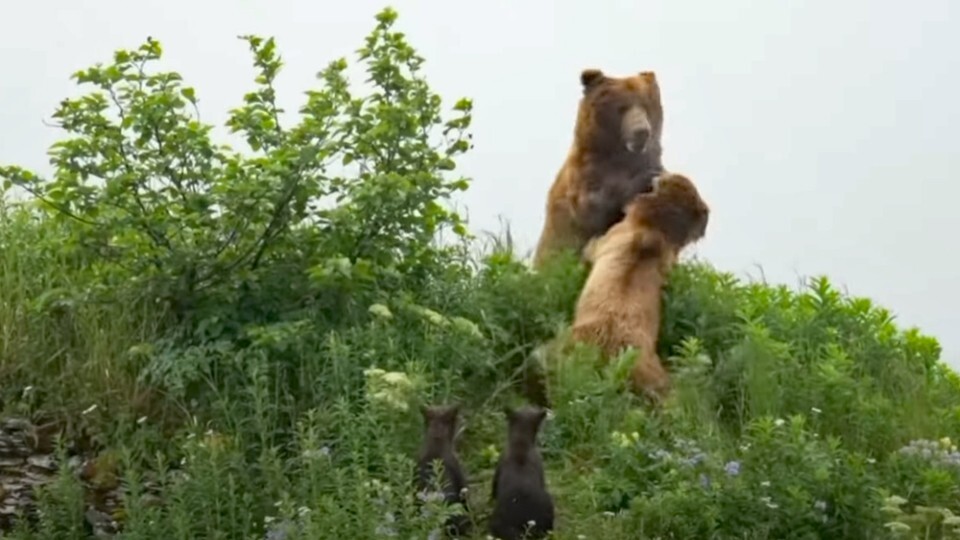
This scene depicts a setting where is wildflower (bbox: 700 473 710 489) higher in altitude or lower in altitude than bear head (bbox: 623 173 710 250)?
lower

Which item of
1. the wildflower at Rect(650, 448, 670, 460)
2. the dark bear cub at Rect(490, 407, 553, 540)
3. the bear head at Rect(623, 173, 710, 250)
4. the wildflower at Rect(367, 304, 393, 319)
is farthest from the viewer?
the bear head at Rect(623, 173, 710, 250)

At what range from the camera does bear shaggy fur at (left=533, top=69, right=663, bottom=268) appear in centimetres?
879

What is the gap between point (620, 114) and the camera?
879 cm

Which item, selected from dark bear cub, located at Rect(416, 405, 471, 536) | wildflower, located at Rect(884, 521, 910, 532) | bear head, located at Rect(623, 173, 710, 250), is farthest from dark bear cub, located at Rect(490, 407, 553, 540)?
bear head, located at Rect(623, 173, 710, 250)

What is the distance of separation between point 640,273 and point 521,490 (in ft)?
6.60

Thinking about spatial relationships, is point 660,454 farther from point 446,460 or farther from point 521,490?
point 446,460

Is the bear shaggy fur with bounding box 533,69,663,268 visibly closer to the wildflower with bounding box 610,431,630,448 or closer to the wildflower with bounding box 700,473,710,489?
the wildflower with bounding box 610,431,630,448

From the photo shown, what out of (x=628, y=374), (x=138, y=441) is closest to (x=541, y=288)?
(x=628, y=374)

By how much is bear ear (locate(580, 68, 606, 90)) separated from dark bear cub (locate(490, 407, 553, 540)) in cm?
310

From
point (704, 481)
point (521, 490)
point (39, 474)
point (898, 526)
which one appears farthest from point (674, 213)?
point (39, 474)

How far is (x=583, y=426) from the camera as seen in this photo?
22.3 ft

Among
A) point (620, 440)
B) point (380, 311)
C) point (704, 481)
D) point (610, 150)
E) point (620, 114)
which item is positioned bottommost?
point (704, 481)

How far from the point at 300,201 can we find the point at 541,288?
1.35 metres

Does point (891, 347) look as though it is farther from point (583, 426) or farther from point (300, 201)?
point (300, 201)
